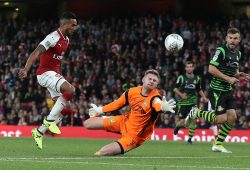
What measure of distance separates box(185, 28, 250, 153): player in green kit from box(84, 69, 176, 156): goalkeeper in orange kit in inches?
109

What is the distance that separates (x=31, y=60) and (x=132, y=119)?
2184 mm

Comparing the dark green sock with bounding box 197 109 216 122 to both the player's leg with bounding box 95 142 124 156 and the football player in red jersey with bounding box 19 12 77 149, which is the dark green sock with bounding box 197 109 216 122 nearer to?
the football player in red jersey with bounding box 19 12 77 149

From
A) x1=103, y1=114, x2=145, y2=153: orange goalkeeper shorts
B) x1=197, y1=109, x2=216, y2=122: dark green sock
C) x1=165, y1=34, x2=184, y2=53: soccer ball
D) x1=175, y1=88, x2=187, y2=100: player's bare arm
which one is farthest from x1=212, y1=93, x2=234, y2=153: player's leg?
x1=175, y1=88, x2=187, y2=100: player's bare arm

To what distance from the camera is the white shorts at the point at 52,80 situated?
551 inches

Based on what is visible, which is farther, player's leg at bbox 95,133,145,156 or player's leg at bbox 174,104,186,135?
player's leg at bbox 174,104,186,135

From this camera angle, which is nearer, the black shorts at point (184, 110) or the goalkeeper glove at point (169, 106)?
the goalkeeper glove at point (169, 106)

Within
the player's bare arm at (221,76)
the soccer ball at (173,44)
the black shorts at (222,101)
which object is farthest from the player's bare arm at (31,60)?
the soccer ball at (173,44)

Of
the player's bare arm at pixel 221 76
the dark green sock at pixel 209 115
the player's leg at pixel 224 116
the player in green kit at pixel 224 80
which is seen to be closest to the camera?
the player's bare arm at pixel 221 76

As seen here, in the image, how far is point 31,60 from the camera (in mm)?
13266

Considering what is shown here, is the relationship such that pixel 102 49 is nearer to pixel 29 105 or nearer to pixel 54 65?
pixel 29 105

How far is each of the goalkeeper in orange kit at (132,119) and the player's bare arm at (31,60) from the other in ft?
4.75

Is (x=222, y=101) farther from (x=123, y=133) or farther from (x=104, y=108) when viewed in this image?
(x=104, y=108)

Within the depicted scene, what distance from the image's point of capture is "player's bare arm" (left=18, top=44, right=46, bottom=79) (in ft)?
42.4

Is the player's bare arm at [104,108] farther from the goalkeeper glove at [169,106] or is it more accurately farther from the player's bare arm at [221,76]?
the player's bare arm at [221,76]
